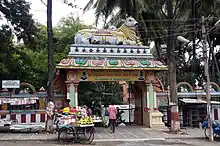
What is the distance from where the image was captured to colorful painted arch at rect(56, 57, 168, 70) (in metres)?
19.4

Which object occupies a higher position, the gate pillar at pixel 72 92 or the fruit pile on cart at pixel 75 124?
the gate pillar at pixel 72 92

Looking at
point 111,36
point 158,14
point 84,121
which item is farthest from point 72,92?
point 158,14

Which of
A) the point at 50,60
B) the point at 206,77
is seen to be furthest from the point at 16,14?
the point at 206,77

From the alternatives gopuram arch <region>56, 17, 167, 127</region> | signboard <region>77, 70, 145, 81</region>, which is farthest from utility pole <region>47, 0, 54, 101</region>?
signboard <region>77, 70, 145, 81</region>

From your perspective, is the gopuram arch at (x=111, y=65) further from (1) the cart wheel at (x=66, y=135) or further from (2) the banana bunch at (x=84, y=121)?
(2) the banana bunch at (x=84, y=121)

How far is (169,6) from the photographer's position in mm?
21328

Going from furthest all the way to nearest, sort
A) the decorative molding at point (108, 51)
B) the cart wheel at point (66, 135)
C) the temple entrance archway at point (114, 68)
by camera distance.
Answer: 1. the decorative molding at point (108, 51)
2. the temple entrance archway at point (114, 68)
3. the cart wheel at point (66, 135)

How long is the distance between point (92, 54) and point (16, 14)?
4.97 metres

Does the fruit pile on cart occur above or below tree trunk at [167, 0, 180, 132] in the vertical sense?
below

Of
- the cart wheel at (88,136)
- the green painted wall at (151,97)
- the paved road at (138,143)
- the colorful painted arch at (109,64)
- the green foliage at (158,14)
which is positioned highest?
the green foliage at (158,14)

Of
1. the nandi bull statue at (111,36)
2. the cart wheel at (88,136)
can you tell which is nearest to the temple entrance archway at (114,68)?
the nandi bull statue at (111,36)

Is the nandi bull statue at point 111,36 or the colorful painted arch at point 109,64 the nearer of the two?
the colorful painted arch at point 109,64

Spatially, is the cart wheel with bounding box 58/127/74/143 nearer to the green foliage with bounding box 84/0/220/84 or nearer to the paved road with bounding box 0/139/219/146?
the paved road with bounding box 0/139/219/146

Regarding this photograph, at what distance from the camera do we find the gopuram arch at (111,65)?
1969 cm
